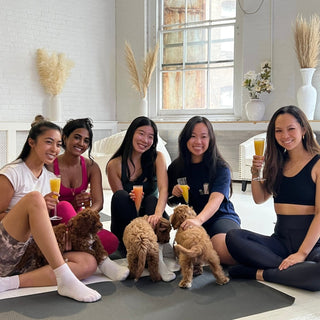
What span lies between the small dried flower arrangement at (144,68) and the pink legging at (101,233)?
Result: 5.17m

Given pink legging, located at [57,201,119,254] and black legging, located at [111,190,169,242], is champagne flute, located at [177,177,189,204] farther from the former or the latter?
pink legging, located at [57,201,119,254]

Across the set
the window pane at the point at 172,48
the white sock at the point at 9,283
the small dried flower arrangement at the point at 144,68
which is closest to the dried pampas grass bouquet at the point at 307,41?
the window pane at the point at 172,48

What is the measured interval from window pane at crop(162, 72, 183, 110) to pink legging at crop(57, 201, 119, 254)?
17.0ft

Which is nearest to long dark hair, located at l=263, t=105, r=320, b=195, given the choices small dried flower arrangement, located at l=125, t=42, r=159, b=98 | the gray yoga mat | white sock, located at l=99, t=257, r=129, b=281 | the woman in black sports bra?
the woman in black sports bra

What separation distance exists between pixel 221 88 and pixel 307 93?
1678mm

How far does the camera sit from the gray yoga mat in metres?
2.05

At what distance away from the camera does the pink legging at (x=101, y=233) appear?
2.71 m

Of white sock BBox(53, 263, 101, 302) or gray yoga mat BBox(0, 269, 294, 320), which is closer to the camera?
gray yoga mat BBox(0, 269, 294, 320)

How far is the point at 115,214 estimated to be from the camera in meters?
3.03

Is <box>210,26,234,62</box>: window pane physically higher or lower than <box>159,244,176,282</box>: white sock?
higher

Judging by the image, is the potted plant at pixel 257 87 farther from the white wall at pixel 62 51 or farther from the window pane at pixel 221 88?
the white wall at pixel 62 51

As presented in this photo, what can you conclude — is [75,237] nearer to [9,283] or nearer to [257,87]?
[9,283]

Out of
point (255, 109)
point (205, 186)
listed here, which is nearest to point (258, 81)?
point (255, 109)

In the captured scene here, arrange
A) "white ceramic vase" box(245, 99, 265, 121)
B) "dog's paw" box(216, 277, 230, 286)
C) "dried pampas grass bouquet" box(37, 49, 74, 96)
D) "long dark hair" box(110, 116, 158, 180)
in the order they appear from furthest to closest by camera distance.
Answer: "dried pampas grass bouquet" box(37, 49, 74, 96), "white ceramic vase" box(245, 99, 265, 121), "long dark hair" box(110, 116, 158, 180), "dog's paw" box(216, 277, 230, 286)
